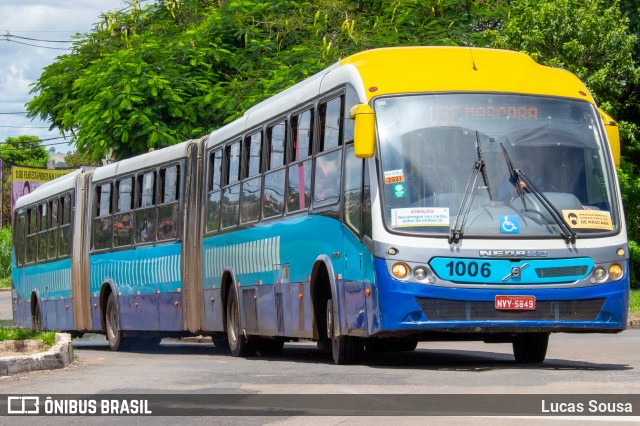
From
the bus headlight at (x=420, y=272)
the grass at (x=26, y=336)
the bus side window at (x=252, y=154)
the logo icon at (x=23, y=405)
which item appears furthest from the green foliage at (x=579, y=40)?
the logo icon at (x=23, y=405)

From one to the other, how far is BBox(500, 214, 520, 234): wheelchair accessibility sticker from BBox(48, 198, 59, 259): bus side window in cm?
1608

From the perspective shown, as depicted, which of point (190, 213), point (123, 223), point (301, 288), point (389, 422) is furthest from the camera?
point (123, 223)

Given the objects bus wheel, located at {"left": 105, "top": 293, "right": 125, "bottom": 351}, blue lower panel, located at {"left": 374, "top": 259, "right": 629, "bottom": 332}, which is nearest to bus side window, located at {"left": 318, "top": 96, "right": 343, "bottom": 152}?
blue lower panel, located at {"left": 374, "top": 259, "right": 629, "bottom": 332}

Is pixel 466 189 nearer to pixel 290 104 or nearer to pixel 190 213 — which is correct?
pixel 290 104

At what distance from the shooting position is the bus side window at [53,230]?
2747 cm

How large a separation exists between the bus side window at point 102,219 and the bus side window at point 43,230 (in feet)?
11.7

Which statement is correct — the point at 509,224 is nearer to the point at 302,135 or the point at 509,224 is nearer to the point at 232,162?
the point at 302,135

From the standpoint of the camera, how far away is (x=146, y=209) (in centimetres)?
2247

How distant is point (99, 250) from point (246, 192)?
7616 millimetres

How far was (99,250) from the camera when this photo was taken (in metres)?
24.6

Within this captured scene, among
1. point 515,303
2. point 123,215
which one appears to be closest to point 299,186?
point 515,303

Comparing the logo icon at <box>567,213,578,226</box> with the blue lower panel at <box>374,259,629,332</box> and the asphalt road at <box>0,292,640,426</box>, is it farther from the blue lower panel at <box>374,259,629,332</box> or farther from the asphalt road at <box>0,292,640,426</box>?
the asphalt road at <box>0,292,640,426</box>

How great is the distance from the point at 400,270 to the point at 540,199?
150cm

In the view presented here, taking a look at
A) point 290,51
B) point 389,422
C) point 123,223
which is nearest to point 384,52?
point 389,422
